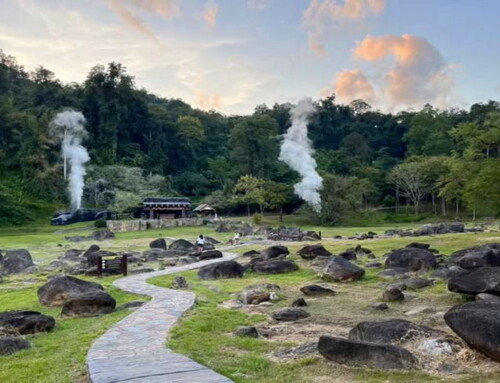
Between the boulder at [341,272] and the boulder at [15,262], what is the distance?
17022mm

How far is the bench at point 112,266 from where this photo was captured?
961 inches

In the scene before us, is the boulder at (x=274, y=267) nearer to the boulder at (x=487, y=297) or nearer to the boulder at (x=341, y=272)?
the boulder at (x=341, y=272)

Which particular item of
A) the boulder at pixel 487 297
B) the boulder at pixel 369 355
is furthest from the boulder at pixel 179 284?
the boulder at pixel 369 355

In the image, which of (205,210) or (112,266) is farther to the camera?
(205,210)

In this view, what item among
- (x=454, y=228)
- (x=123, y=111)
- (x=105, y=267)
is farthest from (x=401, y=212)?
(x=105, y=267)

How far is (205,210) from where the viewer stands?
78500mm

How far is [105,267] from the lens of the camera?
80.8 ft

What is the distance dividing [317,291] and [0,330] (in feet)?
33.5

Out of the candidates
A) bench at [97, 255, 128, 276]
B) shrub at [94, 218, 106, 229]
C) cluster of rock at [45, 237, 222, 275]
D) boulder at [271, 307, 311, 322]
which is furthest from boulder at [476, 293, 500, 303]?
shrub at [94, 218, 106, 229]

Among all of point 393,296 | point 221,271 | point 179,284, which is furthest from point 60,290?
point 393,296

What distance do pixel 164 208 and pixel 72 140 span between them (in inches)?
1056

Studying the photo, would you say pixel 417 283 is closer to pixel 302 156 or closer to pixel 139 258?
pixel 139 258

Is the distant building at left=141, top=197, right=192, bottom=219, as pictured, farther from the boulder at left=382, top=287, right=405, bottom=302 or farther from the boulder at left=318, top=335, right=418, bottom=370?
the boulder at left=318, top=335, right=418, bottom=370

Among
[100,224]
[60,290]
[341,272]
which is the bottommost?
[60,290]
